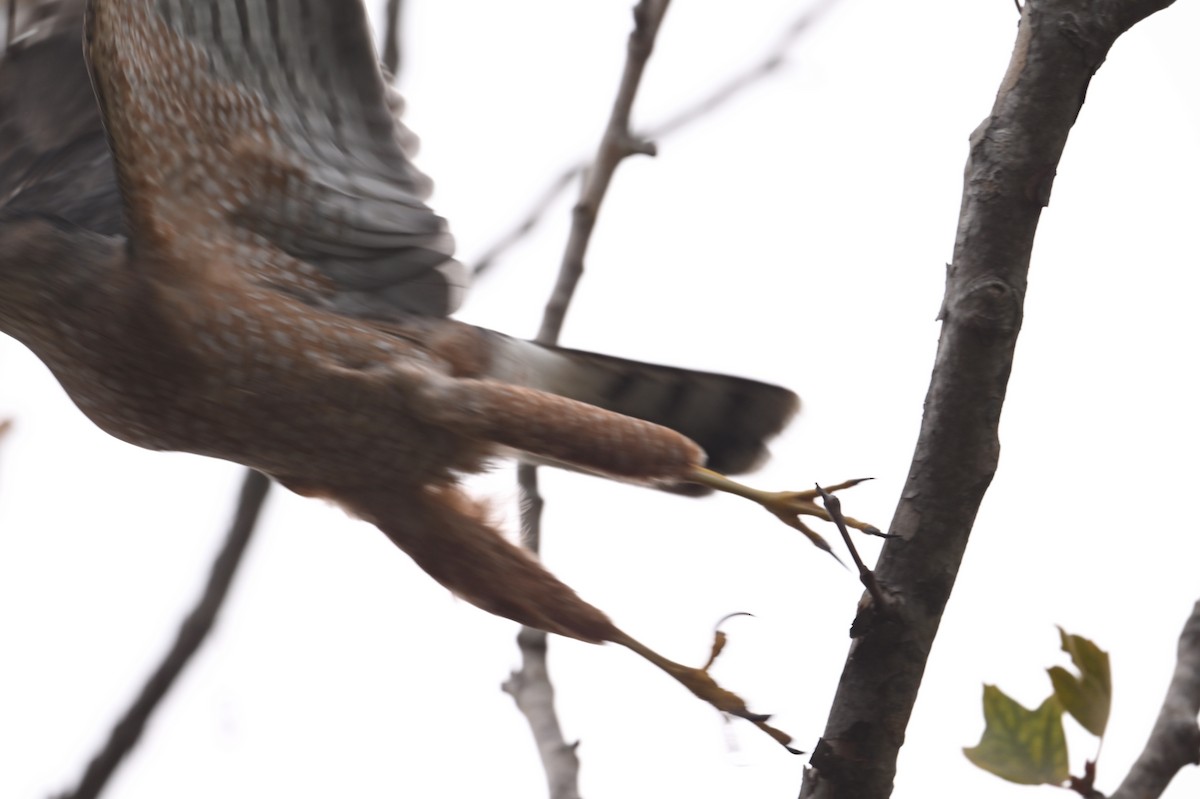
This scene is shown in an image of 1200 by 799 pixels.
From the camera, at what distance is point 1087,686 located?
7.95 feet

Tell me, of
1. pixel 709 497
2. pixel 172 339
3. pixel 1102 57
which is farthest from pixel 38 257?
pixel 1102 57

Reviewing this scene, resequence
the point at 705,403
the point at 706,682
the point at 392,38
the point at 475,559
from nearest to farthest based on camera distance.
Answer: the point at 706,682 → the point at 475,559 → the point at 392,38 → the point at 705,403

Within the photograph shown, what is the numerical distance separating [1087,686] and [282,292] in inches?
81.8

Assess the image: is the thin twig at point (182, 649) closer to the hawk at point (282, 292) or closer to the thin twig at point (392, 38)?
the hawk at point (282, 292)

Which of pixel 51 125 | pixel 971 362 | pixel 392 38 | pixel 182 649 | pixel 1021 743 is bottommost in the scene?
pixel 182 649

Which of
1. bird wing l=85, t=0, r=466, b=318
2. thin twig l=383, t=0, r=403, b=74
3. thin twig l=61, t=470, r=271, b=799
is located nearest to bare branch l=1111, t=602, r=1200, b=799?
thin twig l=61, t=470, r=271, b=799

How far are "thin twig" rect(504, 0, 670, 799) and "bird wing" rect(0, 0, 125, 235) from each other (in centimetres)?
123

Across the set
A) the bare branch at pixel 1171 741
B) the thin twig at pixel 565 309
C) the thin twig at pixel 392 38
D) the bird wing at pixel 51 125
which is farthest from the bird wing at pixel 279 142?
the bare branch at pixel 1171 741

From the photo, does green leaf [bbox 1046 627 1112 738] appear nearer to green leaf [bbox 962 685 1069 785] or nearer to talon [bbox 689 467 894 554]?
green leaf [bbox 962 685 1069 785]

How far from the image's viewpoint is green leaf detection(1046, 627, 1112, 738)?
7.89 ft

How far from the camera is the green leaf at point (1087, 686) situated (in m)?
2.41

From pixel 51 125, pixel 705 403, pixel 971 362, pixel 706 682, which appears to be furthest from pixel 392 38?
pixel 971 362

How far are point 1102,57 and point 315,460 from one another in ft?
6.70

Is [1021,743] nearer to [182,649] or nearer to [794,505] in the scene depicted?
[794,505]
